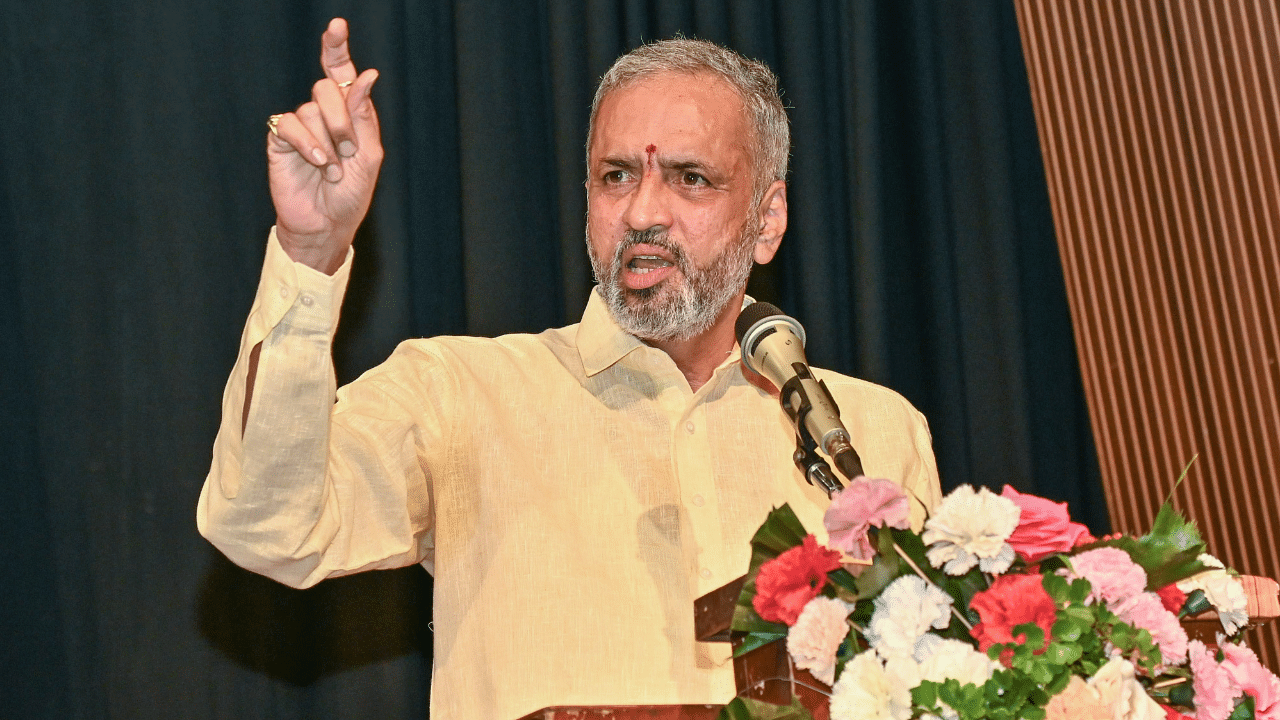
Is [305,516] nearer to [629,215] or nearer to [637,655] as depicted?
[637,655]

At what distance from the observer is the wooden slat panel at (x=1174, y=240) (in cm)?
300

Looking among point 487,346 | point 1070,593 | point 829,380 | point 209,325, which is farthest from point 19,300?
point 1070,593

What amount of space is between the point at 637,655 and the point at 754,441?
1.43ft

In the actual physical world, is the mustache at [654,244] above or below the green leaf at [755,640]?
above

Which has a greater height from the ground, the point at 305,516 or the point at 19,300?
the point at 19,300

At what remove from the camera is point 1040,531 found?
113cm

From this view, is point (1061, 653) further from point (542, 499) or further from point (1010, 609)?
point (542, 499)

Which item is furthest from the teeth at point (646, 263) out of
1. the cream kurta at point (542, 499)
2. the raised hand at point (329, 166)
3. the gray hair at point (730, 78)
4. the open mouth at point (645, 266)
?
the raised hand at point (329, 166)

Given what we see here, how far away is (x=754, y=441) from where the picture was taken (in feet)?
6.79

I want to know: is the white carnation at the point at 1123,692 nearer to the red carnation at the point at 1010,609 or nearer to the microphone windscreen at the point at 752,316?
the red carnation at the point at 1010,609

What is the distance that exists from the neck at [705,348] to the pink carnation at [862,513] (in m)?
1.02

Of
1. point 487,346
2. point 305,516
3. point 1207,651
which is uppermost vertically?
point 487,346

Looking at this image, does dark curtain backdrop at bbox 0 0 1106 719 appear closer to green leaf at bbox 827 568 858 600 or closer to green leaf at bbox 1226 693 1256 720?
green leaf at bbox 827 568 858 600

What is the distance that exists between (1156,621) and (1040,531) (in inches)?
5.2
